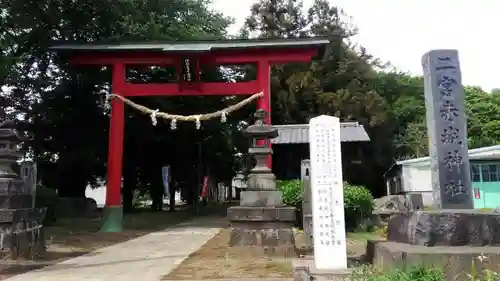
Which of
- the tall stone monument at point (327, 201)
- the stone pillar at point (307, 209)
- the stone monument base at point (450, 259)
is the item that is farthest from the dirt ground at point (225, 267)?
the stone monument base at point (450, 259)

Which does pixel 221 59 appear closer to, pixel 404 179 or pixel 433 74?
pixel 433 74

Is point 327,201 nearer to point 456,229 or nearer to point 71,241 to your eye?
point 456,229

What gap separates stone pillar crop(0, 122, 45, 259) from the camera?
8.62m

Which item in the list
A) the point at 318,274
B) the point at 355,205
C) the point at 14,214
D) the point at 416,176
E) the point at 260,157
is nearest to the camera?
the point at 318,274

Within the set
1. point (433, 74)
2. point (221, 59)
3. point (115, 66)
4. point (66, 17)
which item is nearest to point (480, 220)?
point (433, 74)

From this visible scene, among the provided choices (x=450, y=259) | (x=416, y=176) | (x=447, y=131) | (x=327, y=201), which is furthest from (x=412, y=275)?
(x=416, y=176)

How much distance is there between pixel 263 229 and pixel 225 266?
245 centimetres

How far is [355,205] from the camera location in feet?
48.6

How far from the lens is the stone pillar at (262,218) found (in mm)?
10258

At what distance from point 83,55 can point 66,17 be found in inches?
58.2

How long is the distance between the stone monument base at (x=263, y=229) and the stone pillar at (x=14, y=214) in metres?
4.29

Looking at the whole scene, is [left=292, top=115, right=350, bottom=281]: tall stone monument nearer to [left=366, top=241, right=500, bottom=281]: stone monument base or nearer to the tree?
[left=366, top=241, right=500, bottom=281]: stone monument base

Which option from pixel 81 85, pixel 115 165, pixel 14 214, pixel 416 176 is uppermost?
pixel 81 85

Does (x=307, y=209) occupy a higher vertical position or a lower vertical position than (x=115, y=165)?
lower
